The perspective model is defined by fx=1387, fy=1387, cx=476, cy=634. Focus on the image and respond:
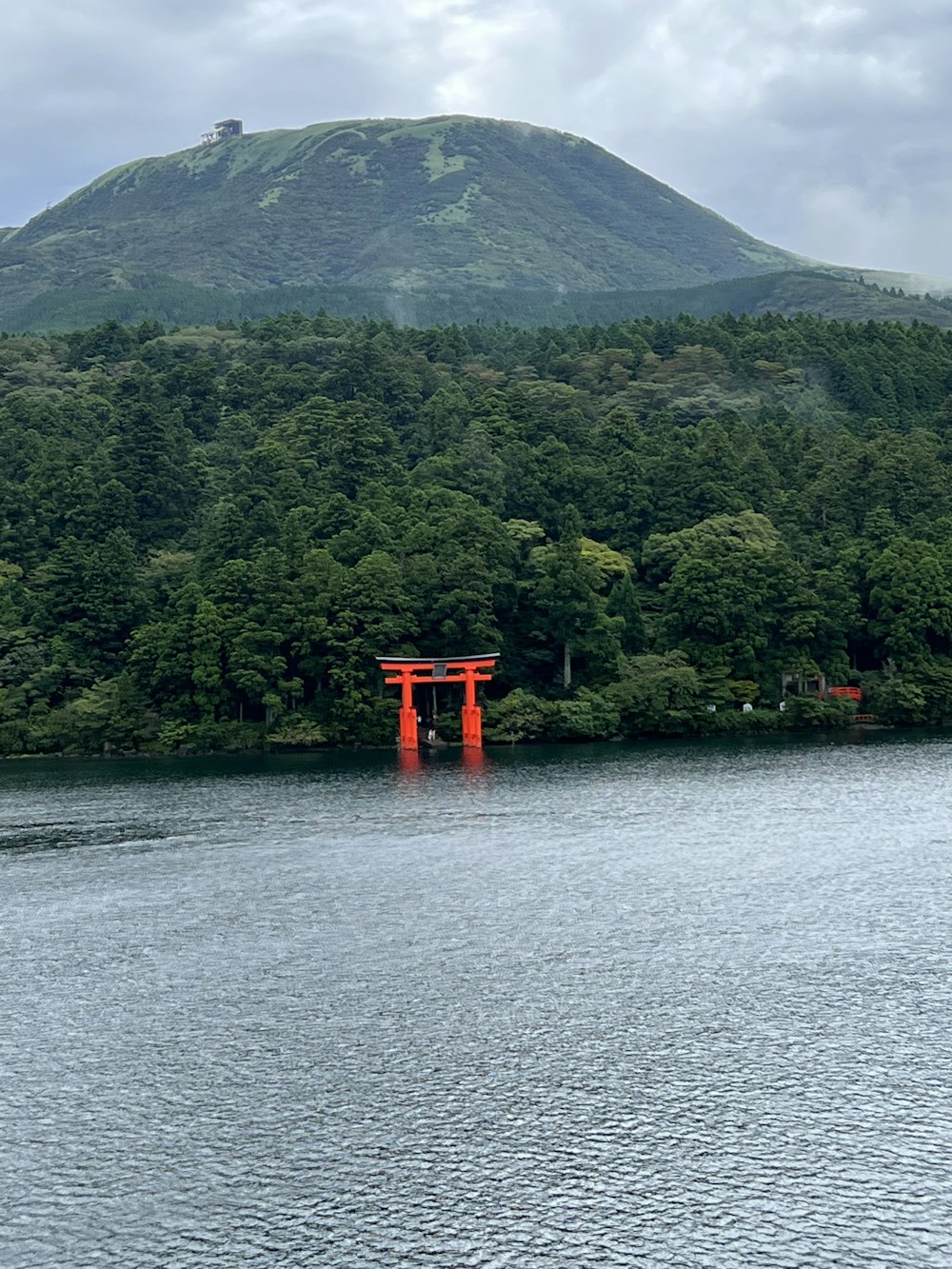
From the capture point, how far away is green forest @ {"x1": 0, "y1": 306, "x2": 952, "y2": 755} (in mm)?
60844

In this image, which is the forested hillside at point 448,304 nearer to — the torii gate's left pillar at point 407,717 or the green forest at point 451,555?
the green forest at point 451,555

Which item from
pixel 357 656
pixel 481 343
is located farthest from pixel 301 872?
pixel 481 343

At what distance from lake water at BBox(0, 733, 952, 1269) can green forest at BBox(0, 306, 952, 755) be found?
22949mm

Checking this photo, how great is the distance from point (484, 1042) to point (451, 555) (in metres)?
45.2

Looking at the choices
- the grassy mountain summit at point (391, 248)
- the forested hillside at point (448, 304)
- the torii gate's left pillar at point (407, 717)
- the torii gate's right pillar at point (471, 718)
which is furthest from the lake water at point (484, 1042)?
the grassy mountain summit at point (391, 248)

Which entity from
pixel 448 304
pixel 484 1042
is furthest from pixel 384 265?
pixel 484 1042

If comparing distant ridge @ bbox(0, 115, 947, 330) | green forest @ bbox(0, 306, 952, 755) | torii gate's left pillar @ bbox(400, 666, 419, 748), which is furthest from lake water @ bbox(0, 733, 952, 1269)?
distant ridge @ bbox(0, 115, 947, 330)

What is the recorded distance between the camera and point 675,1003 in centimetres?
2161

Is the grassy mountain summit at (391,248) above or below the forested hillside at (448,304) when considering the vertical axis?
above

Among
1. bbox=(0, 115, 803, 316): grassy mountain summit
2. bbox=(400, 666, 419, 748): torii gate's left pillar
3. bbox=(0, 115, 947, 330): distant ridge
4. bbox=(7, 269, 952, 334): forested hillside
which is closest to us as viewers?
bbox=(400, 666, 419, 748): torii gate's left pillar

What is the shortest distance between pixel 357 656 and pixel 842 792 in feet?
81.8

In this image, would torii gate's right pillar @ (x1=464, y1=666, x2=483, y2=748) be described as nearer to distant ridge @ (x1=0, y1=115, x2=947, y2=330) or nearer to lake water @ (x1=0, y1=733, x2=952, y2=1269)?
lake water @ (x1=0, y1=733, x2=952, y2=1269)

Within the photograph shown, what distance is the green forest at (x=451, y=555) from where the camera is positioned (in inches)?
2395

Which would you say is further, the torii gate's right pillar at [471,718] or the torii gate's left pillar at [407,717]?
the torii gate's right pillar at [471,718]
